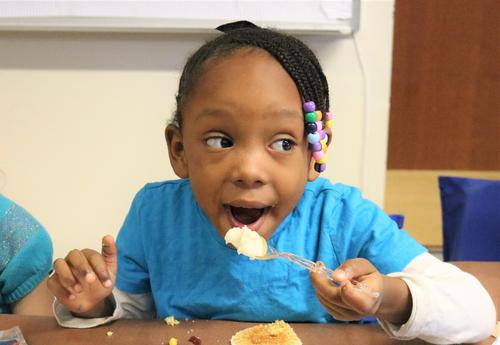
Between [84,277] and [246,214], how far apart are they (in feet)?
0.82

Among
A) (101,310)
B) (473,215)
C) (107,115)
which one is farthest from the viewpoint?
(107,115)

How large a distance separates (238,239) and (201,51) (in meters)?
0.30

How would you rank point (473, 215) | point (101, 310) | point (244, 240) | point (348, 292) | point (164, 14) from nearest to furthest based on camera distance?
point (348, 292)
point (244, 240)
point (101, 310)
point (473, 215)
point (164, 14)

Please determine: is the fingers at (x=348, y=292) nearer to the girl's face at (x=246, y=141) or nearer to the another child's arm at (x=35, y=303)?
the girl's face at (x=246, y=141)

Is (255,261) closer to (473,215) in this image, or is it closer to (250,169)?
(250,169)

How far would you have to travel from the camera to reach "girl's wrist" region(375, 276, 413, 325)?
0.72 metres

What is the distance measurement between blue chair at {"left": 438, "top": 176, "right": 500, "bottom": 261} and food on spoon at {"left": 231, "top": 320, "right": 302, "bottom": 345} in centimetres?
66

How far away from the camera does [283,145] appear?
784 millimetres

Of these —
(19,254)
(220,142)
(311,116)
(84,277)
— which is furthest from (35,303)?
(311,116)

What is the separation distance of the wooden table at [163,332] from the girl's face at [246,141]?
15 cm

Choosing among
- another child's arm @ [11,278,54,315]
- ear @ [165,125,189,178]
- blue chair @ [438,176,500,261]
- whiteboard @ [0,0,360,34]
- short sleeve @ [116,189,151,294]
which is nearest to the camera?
ear @ [165,125,189,178]

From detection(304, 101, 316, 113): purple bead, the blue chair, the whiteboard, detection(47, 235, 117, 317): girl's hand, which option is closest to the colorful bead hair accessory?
detection(304, 101, 316, 113): purple bead

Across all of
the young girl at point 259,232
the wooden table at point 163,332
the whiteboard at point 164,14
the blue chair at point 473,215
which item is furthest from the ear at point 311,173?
the whiteboard at point 164,14

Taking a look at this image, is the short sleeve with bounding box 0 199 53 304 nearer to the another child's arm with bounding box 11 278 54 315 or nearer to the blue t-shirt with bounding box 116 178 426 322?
the another child's arm with bounding box 11 278 54 315
